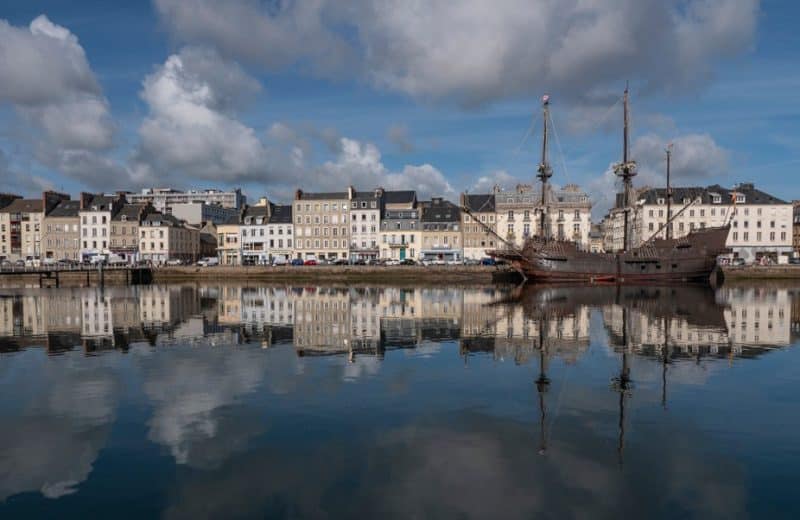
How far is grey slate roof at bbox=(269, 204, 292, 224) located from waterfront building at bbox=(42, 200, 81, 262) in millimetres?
31034

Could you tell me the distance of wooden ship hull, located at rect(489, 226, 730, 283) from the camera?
6297 cm

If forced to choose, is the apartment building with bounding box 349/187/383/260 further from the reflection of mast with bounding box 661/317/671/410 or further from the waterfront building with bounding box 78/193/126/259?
the reflection of mast with bounding box 661/317/671/410

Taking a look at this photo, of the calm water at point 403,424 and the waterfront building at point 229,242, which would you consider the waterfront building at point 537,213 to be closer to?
the waterfront building at point 229,242

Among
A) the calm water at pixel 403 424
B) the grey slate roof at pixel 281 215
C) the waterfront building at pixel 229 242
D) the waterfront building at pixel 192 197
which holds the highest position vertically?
the waterfront building at pixel 192 197

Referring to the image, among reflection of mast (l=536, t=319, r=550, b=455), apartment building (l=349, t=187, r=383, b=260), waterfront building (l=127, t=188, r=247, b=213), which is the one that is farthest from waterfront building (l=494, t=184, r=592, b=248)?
waterfront building (l=127, t=188, r=247, b=213)

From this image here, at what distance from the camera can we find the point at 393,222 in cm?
9181

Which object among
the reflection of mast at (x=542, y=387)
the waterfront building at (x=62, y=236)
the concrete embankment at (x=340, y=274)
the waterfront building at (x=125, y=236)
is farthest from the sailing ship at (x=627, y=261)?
the waterfront building at (x=62, y=236)

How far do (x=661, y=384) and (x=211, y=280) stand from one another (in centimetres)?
6749

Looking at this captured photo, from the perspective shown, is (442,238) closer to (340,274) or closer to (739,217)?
(340,274)

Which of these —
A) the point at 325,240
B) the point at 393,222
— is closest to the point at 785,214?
the point at 393,222

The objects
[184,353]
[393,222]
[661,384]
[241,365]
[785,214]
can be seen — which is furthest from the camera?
[393,222]

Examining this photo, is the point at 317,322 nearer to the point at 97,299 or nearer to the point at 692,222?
the point at 97,299

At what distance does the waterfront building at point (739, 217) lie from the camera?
86.4 m

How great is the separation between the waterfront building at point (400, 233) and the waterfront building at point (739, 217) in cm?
3240
